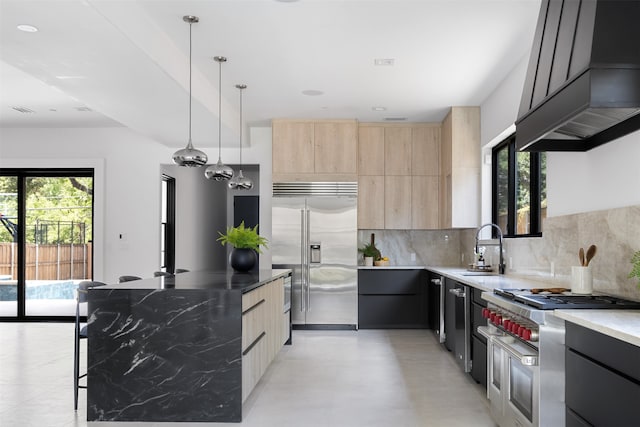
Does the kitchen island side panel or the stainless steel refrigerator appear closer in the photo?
the kitchen island side panel

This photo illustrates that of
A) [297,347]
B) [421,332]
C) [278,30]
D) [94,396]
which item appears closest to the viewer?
[94,396]

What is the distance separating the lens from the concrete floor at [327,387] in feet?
12.3

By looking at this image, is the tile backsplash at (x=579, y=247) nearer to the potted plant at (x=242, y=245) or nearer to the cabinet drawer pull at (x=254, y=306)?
the cabinet drawer pull at (x=254, y=306)

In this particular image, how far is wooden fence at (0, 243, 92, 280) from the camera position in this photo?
26.6 feet

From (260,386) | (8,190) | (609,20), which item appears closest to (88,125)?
(8,190)

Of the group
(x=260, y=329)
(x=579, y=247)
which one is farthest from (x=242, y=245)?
(x=579, y=247)

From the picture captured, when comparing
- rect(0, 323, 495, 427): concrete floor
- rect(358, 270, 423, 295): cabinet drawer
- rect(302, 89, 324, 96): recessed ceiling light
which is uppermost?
rect(302, 89, 324, 96): recessed ceiling light

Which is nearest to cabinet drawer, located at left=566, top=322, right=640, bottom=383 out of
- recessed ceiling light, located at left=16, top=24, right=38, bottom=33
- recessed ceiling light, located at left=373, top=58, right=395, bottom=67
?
recessed ceiling light, located at left=373, top=58, right=395, bottom=67

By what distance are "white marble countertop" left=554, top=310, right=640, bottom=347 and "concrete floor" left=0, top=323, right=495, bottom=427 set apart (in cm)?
147

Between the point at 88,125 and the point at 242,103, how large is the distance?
8.58 ft

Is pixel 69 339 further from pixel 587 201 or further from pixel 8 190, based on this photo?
pixel 587 201

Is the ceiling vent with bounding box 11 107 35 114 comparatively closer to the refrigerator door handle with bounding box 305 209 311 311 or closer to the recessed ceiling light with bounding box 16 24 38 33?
the refrigerator door handle with bounding box 305 209 311 311

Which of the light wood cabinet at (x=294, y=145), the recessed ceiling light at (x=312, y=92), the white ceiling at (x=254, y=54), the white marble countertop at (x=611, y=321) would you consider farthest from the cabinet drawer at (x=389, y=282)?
the white marble countertop at (x=611, y=321)

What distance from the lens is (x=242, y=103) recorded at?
6488 millimetres
